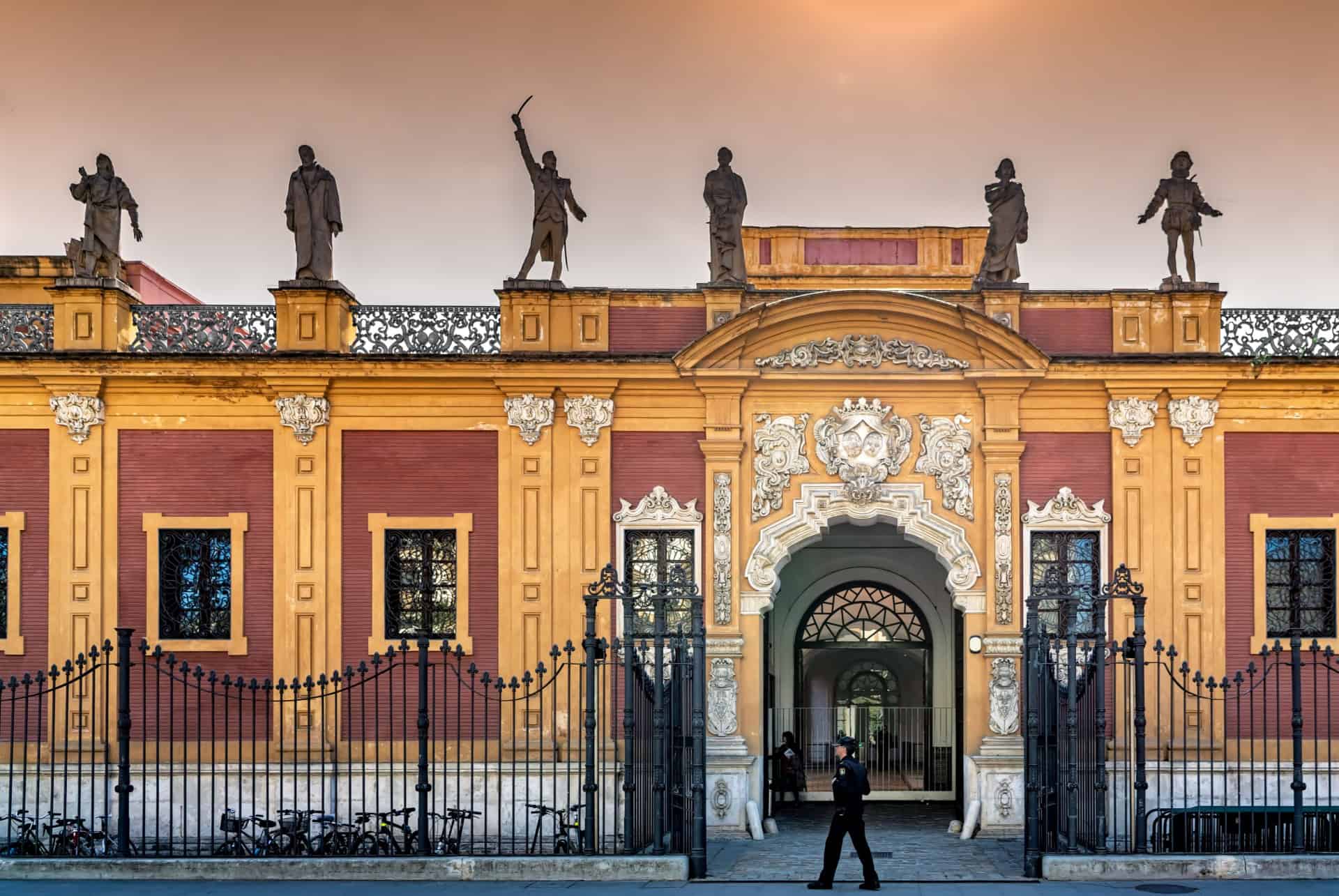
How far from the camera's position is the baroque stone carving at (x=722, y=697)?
18.3 meters

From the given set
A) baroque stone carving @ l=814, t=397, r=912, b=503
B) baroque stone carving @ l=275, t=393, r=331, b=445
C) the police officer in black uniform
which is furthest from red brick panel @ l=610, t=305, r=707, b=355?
the police officer in black uniform

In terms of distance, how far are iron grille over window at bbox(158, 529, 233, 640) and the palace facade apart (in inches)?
1.4

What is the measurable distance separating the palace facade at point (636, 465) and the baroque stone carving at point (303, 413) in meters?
0.03

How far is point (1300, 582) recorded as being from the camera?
1847cm

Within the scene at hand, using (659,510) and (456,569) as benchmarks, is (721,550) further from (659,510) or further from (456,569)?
(456,569)

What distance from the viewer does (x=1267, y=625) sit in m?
18.5

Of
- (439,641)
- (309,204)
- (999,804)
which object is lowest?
(999,804)

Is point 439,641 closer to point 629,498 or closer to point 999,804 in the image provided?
point 629,498

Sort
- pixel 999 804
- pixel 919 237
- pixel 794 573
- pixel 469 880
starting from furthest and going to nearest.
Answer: pixel 919 237
pixel 794 573
pixel 999 804
pixel 469 880

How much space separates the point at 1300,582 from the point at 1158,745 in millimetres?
2841

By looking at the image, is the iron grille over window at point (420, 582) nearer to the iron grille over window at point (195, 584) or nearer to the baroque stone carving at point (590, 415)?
the iron grille over window at point (195, 584)

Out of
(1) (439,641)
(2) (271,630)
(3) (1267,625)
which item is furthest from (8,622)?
(3) (1267,625)

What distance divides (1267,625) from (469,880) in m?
10.8

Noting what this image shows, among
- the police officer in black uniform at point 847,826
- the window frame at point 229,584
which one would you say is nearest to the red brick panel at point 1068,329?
the police officer in black uniform at point 847,826
